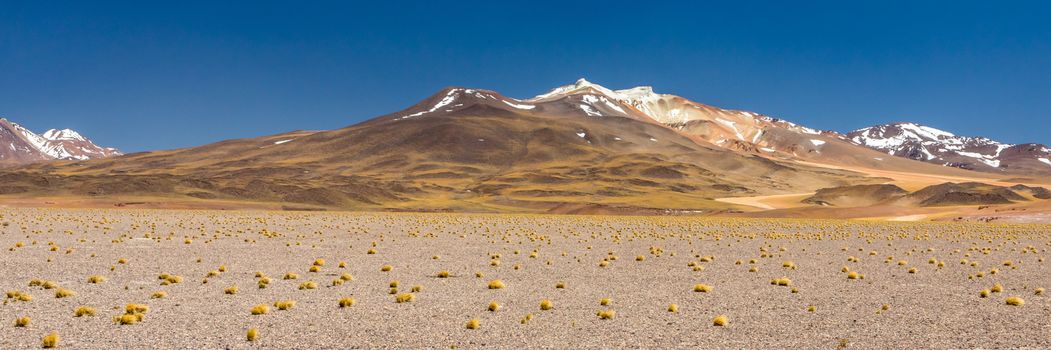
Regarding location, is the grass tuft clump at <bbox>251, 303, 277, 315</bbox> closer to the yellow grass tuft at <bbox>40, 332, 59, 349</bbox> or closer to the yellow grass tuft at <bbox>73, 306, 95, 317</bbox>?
the yellow grass tuft at <bbox>73, 306, 95, 317</bbox>

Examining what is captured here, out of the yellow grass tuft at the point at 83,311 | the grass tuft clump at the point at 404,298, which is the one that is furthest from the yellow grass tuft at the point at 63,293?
the grass tuft clump at the point at 404,298

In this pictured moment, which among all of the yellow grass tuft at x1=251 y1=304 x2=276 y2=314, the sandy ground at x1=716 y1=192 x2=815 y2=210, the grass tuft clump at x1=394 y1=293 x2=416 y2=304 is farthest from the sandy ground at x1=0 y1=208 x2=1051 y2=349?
the sandy ground at x1=716 y1=192 x2=815 y2=210

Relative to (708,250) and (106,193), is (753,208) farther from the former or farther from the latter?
(106,193)

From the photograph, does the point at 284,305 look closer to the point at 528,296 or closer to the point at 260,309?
the point at 260,309

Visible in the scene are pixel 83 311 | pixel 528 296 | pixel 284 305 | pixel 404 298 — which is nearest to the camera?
pixel 83 311

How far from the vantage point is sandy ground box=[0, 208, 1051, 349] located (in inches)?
580

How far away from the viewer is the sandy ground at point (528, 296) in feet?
48.4

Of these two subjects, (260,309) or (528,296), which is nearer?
(260,309)

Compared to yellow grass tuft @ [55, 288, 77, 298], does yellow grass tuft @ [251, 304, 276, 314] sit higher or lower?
lower

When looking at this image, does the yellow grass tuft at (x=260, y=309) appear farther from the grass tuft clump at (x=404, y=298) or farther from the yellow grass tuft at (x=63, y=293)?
the yellow grass tuft at (x=63, y=293)

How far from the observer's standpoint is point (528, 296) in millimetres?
21000

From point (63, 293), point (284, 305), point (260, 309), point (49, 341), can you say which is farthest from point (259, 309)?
point (63, 293)

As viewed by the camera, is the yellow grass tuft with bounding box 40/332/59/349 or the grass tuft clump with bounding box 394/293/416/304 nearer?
the yellow grass tuft with bounding box 40/332/59/349

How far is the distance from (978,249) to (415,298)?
3293cm
